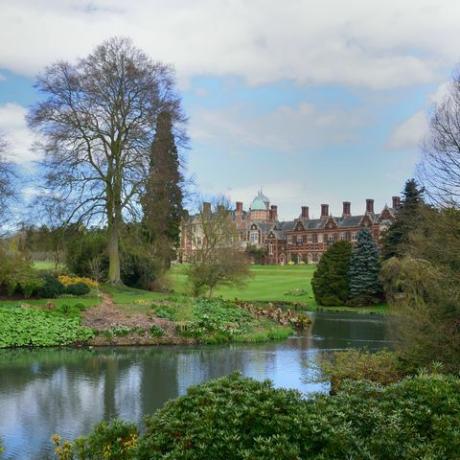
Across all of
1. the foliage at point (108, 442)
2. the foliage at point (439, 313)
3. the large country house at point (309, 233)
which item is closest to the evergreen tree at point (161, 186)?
the foliage at point (439, 313)

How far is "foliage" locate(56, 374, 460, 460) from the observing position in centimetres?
530

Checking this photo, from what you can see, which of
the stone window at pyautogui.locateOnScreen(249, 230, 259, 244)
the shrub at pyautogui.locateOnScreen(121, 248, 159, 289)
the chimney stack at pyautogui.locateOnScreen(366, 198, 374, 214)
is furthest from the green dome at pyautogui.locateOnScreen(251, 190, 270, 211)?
the shrub at pyautogui.locateOnScreen(121, 248, 159, 289)

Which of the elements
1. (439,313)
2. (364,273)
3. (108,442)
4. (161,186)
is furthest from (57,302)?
(364,273)

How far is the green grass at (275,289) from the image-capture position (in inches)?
1713

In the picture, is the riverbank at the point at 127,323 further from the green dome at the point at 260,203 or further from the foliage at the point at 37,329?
the green dome at the point at 260,203

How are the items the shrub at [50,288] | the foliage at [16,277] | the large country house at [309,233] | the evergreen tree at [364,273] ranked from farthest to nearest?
the large country house at [309,233]
the evergreen tree at [364,273]
the shrub at [50,288]
the foliage at [16,277]

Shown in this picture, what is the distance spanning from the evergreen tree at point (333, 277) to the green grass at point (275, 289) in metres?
0.85

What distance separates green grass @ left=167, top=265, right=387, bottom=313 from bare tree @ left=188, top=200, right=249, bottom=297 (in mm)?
2280

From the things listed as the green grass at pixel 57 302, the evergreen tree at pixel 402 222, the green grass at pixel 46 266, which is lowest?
the green grass at pixel 57 302

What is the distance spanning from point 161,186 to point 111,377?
61.5ft

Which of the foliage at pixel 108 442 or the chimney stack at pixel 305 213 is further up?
the chimney stack at pixel 305 213

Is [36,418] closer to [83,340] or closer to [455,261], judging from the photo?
[455,261]

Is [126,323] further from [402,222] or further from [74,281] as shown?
[402,222]

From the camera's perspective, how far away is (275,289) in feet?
183
